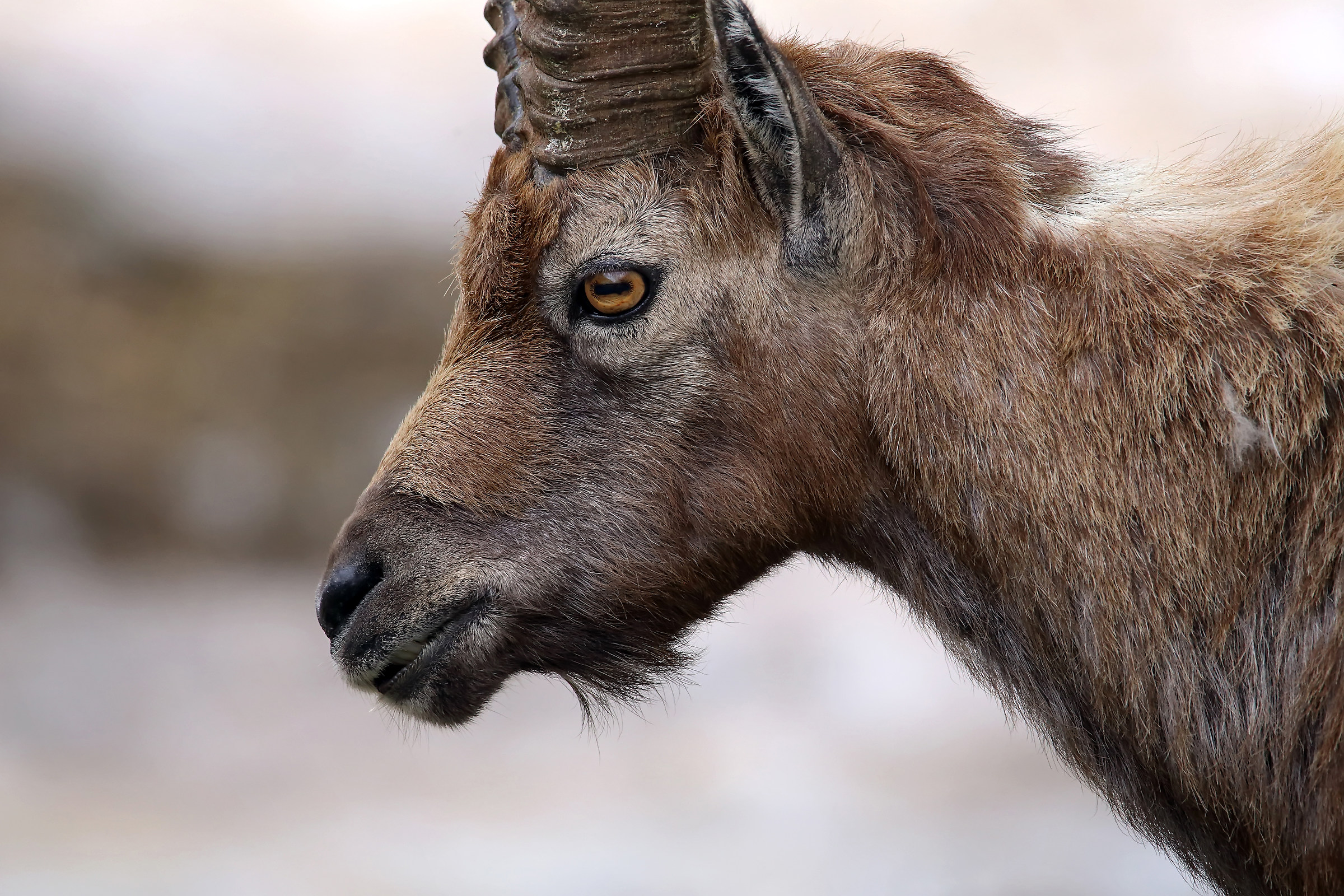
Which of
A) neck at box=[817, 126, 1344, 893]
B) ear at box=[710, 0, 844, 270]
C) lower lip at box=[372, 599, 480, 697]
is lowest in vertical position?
lower lip at box=[372, 599, 480, 697]

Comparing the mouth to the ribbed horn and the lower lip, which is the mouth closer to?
the lower lip

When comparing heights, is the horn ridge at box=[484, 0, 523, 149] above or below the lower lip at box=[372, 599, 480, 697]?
above

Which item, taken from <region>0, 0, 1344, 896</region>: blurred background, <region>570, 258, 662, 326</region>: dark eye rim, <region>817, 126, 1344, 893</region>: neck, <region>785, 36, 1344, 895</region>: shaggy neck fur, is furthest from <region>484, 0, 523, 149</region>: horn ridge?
<region>0, 0, 1344, 896</region>: blurred background

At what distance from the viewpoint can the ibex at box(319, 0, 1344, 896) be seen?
2463 mm

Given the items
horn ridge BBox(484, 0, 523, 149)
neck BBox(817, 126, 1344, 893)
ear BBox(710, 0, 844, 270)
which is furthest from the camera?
horn ridge BBox(484, 0, 523, 149)

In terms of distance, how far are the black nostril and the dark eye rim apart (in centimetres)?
80

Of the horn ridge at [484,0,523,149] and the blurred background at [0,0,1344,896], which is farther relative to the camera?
the blurred background at [0,0,1344,896]

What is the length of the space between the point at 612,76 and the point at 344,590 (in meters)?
1.40

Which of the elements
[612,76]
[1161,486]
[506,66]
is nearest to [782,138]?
[612,76]

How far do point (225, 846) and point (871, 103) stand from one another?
685cm

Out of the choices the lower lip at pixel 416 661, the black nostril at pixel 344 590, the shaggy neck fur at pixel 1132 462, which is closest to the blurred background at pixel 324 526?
the lower lip at pixel 416 661

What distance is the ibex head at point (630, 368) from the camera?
266 cm

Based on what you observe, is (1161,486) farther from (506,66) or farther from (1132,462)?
(506,66)

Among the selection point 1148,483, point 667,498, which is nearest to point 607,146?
point 667,498
